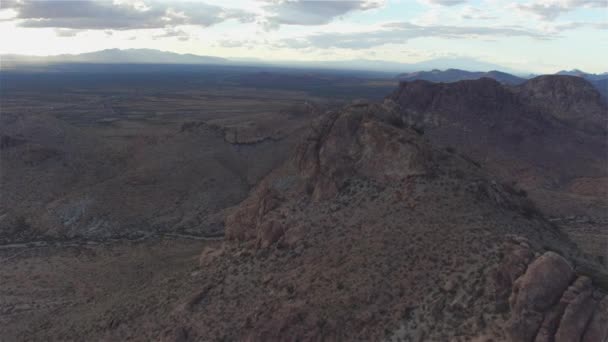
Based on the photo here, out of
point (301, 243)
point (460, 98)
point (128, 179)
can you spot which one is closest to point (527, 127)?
point (460, 98)

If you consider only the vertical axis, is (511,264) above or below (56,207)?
above

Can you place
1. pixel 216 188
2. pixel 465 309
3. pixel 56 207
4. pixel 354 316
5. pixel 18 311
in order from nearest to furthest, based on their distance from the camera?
pixel 465 309
pixel 354 316
pixel 18 311
pixel 56 207
pixel 216 188

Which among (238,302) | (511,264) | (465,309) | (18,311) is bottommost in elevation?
(18,311)

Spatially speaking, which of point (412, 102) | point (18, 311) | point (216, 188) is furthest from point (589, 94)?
point (18, 311)

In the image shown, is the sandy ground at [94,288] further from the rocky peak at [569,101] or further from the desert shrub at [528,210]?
the rocky peak at [569,101]

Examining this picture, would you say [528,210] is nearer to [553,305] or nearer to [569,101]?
[553,305]

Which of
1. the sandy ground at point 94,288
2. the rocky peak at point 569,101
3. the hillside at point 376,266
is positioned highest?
the rocky peak at point 569,101

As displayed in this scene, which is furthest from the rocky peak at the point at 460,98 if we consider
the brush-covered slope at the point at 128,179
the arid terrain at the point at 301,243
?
the brush-covered slope at the point at 128,179

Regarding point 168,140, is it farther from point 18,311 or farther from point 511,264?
point 511,264
